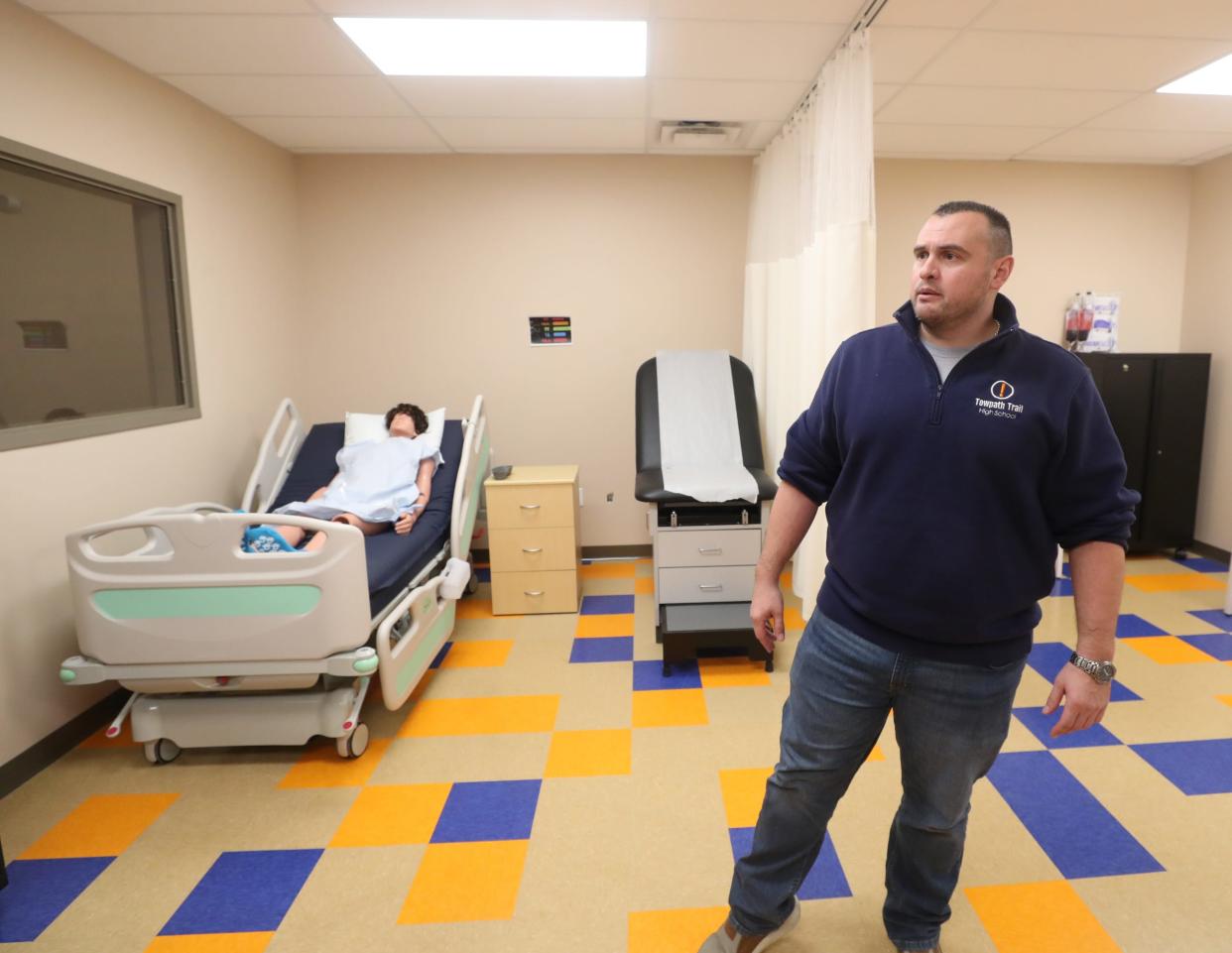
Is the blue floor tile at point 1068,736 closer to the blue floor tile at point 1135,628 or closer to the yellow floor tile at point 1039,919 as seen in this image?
the yellow floor tile at point 1039,919

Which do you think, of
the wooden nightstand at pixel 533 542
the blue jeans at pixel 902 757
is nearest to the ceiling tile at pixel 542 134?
the wooden nightstand at pixel 533 542

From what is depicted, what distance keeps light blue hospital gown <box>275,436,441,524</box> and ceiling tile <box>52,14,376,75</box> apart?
158 centimetres

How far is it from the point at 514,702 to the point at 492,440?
1.97 meters

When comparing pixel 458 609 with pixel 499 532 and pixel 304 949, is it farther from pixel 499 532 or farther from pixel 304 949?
pixel 304 949

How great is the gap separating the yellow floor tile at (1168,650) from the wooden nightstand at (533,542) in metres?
2.59

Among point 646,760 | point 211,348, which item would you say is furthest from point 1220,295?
point 211,348

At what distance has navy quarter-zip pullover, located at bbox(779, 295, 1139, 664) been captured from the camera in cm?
117

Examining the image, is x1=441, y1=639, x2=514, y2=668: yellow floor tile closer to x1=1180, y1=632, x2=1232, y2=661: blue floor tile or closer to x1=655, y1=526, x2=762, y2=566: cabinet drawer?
x1=655, y1=526, x2=762, y2=566: cabinet drawer

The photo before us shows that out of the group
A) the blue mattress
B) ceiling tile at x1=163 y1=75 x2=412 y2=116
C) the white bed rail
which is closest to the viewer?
the blue mattress

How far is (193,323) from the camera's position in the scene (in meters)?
3.10

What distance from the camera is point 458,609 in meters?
3.70

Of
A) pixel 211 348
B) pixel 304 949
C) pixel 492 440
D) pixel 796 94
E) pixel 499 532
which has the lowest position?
pixel 304 949

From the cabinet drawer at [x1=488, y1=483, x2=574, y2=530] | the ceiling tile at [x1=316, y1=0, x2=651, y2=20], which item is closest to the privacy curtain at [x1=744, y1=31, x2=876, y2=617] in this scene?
the ceiling tile at [x1=316, y1=0, x2=651, y2=20]

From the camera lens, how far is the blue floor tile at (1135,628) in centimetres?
322
